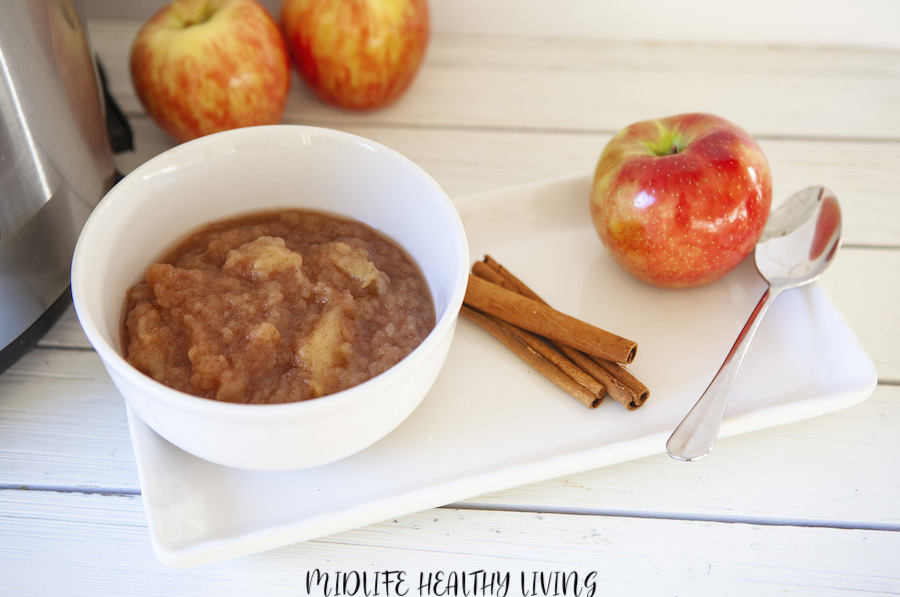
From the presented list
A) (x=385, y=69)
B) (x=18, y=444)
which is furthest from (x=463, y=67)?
(x=18, y=444)

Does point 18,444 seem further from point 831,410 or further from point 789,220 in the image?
point 789,220

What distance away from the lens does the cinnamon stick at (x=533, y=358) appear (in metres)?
1.13

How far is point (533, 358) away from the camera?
119 cm

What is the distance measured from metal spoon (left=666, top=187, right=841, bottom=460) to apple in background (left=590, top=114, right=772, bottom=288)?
0.06 meters

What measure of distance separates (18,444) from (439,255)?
0.68m

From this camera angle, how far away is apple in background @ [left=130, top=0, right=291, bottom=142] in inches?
56.4

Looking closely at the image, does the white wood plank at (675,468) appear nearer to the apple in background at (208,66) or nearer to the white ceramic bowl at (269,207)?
the white ceramic bowl at (269,207)

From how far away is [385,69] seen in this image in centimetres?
160

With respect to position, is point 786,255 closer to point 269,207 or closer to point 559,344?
point 559,344

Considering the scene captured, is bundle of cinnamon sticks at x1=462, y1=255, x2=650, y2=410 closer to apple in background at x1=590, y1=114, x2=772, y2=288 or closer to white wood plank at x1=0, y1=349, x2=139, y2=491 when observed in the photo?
apple in background at x1=590, y1=114, x2=772, y2=288

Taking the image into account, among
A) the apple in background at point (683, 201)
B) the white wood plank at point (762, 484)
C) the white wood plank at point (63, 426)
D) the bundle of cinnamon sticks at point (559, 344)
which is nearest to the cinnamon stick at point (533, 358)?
the bundle of cinnamon sticks at point (559, 344)

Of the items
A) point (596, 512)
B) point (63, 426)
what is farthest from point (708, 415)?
point (63, 426)

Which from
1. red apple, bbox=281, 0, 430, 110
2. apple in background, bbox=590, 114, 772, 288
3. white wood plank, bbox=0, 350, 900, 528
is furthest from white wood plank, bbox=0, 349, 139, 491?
apple in background, bbox=590, 114, 772, 288

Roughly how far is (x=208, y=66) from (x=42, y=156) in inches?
17.3
